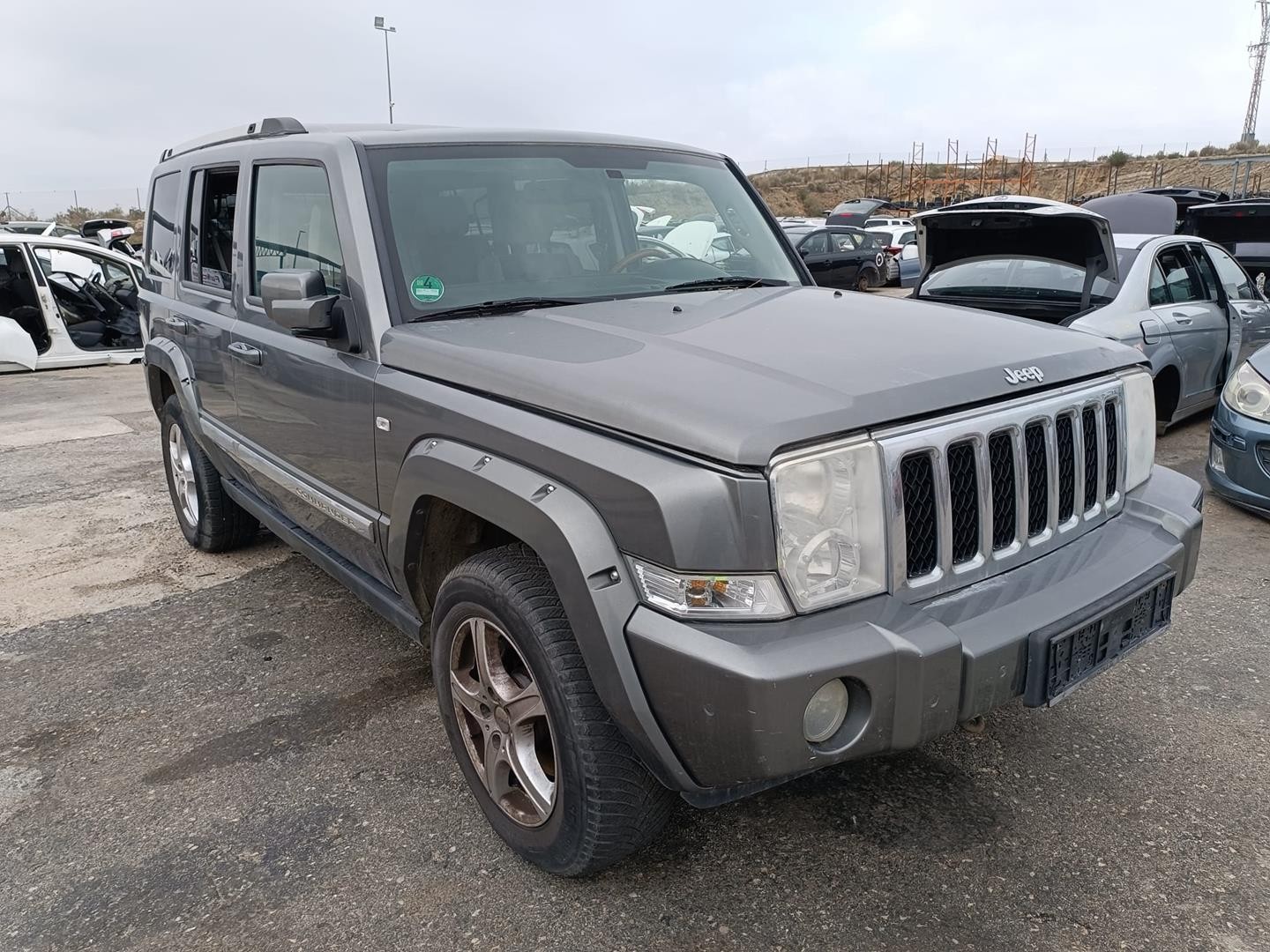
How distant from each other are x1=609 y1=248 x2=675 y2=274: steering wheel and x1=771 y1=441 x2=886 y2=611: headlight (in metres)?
1.46

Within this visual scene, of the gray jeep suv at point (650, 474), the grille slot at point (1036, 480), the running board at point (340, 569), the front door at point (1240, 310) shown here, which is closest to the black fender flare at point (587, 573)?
the gray jeep suv at point (650, 474)

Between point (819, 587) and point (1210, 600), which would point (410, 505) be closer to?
point (819, 587)

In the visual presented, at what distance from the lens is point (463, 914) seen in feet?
7.68

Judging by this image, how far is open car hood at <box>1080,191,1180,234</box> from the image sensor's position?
34.7 feet

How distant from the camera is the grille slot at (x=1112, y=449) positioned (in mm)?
2600

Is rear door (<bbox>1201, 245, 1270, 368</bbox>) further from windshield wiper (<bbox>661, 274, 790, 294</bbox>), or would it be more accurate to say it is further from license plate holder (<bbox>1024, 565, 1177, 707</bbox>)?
license plate holder (<bbox>1024, 565, 1177, 707</bbox>)

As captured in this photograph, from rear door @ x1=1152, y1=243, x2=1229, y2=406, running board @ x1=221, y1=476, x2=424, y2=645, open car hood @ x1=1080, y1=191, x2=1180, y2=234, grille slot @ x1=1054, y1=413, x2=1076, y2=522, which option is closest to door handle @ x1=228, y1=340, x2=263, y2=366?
running board @ x1=221, y1=476, x2=424, y2=645

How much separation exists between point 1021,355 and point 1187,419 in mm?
6353

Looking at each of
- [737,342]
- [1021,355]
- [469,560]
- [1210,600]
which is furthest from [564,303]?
[1210,600]

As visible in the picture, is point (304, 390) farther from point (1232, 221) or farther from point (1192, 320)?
point (1232, 221)

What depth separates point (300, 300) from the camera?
2.72m

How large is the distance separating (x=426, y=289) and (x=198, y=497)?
262cm

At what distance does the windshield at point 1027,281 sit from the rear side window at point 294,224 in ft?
14.6

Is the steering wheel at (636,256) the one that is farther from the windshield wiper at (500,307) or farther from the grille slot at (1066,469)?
the grille slot at (1066,469)
